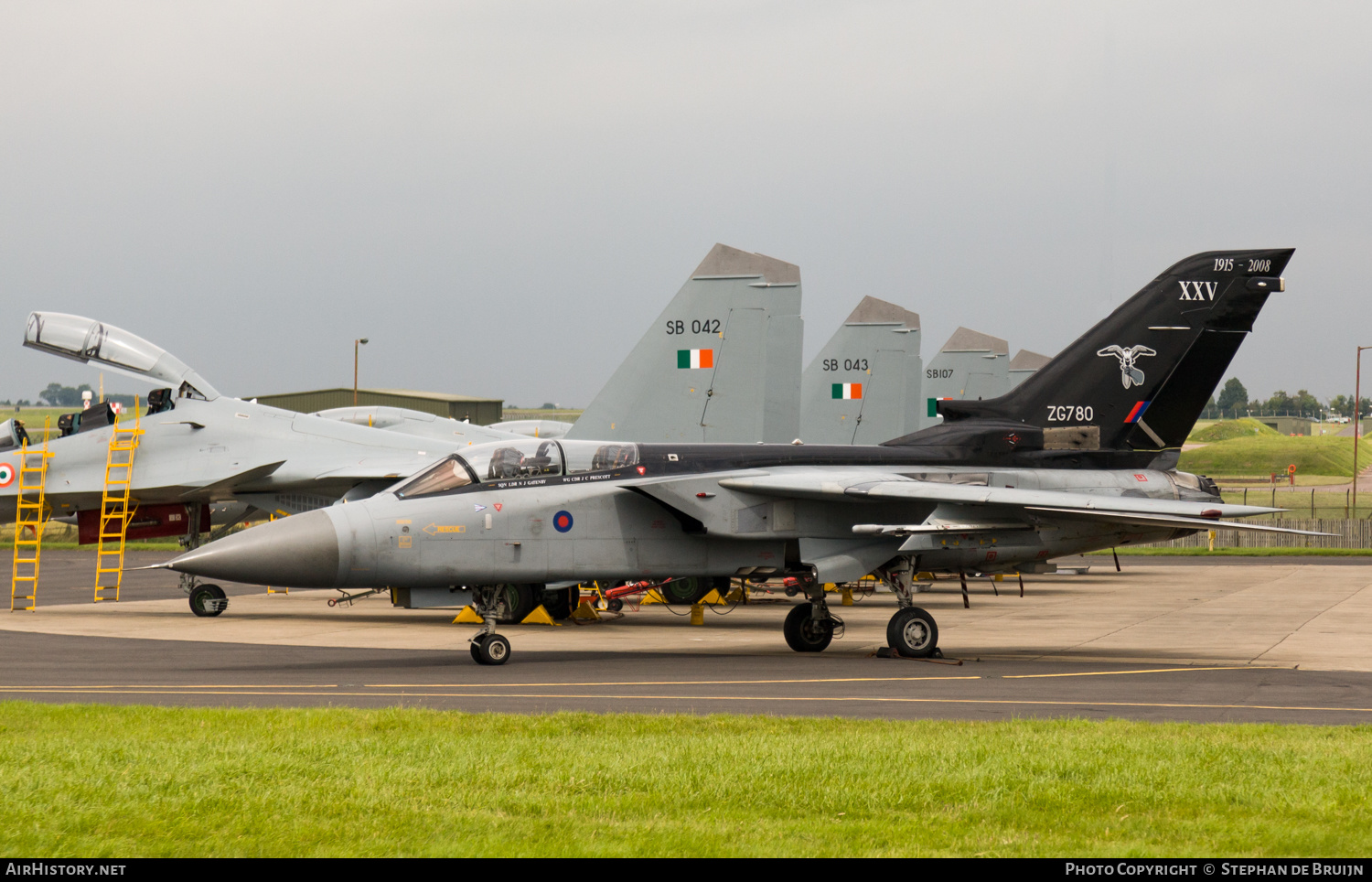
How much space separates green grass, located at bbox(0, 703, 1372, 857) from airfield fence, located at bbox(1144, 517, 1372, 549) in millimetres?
36826

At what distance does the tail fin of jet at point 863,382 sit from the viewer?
30.4 metres

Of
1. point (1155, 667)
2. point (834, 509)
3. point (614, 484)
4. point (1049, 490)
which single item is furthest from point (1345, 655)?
point (614, 484)

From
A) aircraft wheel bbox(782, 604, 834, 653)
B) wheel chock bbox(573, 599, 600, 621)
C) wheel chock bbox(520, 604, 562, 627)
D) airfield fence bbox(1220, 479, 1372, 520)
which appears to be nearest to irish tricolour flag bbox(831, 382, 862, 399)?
wheel chock bbox(573, 599, 600, 621)

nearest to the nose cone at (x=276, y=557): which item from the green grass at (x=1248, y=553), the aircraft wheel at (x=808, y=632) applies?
the aircraft wheel at (x=808, y=632)

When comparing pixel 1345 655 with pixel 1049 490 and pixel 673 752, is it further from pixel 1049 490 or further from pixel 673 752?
pixel 673 752

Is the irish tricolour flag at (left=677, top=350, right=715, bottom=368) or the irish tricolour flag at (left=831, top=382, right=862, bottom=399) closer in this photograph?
the irish tricolour flag at (left=677, top=350, right=715, bottom=368)

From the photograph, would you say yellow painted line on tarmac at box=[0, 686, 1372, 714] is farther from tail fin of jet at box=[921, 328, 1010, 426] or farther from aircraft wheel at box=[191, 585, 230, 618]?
tail fin of jet at box=[921, 328, 1010, 426]

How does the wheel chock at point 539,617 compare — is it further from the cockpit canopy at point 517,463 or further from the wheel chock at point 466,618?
the cockpit canopy at point 517,463

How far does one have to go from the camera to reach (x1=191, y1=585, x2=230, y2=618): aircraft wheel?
19609 millimetres

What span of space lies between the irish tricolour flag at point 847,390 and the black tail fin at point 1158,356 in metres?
14.9

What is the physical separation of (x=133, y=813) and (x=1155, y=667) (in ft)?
35.8

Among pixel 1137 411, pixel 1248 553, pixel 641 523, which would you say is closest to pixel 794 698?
pixel 641 523

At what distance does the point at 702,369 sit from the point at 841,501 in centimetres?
670

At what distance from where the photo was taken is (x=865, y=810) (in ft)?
20.3
